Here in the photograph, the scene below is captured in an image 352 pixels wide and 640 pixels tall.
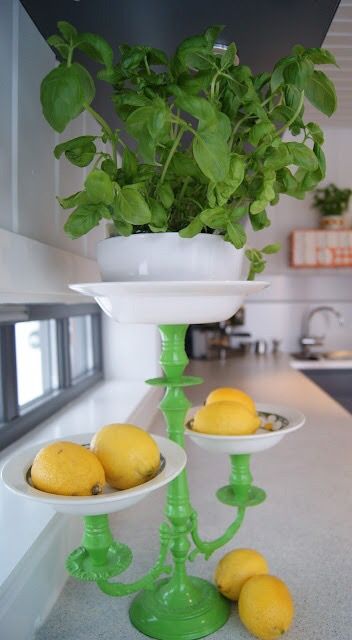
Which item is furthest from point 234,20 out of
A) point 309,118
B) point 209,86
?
point 309,118

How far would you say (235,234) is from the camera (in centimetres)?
52

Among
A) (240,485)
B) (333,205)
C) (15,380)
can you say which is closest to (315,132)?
(240,485)

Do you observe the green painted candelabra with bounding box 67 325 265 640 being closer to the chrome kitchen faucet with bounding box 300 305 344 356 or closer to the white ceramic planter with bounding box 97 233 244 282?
the white ceramic planter with bounding box 97 233 244 282

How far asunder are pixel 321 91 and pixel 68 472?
459mm

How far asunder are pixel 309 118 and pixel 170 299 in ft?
8.94

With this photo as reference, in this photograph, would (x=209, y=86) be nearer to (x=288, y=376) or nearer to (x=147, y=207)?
(x=147, y=207)

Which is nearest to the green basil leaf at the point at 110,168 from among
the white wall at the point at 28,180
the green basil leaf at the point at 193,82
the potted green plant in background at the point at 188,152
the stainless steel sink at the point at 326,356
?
the potted green plant in background at the point at 188,152

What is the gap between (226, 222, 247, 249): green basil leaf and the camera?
0.52 metres

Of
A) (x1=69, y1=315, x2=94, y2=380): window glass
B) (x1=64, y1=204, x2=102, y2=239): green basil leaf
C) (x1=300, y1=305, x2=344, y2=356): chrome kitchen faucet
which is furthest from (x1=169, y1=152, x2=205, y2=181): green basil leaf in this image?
(x1=300, y1=305, x2=344, y2=356): chrome kitchen faucet

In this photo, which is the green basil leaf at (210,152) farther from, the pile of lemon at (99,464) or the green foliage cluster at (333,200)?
the green foliage cluster at (333,200)

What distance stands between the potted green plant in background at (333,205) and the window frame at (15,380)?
6.10ft

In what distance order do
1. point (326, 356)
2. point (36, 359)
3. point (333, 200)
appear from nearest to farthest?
point (36, 359) < point (333, 200) < point (326, 356)

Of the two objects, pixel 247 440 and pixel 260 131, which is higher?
pixel 260 131

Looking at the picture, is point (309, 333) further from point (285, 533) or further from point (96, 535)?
point (96, 535)
